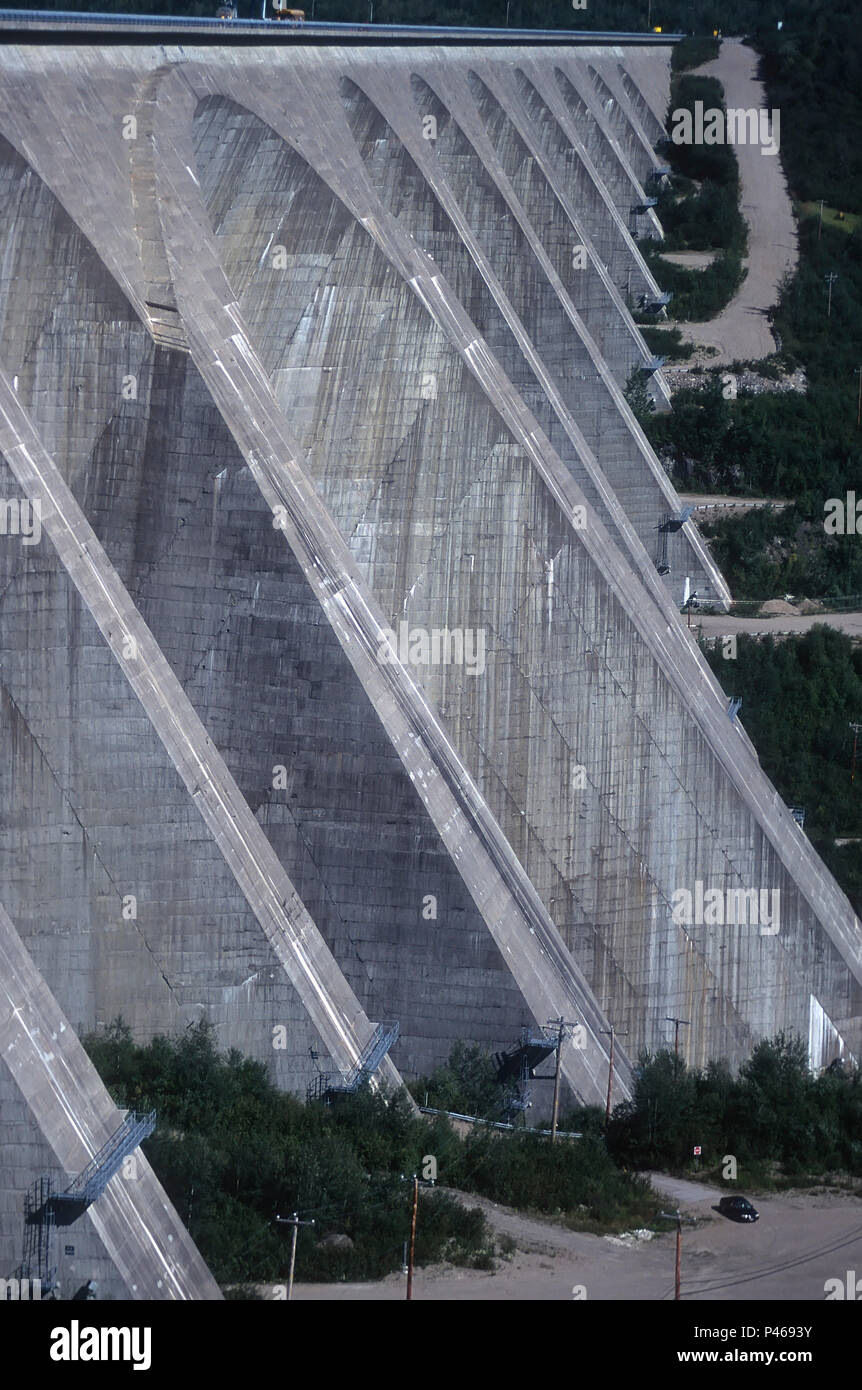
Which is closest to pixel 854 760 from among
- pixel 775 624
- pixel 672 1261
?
pixel 775 624

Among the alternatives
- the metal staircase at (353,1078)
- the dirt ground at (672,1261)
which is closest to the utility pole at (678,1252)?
the dirt ground at (672,1261)

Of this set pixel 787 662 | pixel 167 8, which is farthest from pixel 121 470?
pixel 167 8

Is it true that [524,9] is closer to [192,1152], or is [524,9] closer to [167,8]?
[167,8]

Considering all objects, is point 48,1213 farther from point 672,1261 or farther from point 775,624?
point 775,624

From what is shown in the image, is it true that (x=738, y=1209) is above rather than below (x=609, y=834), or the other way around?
below

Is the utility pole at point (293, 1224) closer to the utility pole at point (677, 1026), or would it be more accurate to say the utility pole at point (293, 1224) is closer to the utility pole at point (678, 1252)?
the utility pole at point (678, 1252)

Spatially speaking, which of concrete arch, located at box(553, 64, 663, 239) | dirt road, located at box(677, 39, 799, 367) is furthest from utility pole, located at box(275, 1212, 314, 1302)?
concrete arch, located at box(553, 64, 663, 239)
